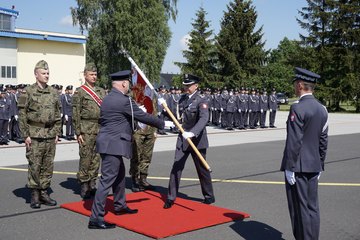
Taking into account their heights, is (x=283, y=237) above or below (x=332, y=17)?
below

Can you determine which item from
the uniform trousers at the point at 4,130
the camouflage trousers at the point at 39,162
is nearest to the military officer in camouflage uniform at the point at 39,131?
the camouflage trousers at the point at 39,162

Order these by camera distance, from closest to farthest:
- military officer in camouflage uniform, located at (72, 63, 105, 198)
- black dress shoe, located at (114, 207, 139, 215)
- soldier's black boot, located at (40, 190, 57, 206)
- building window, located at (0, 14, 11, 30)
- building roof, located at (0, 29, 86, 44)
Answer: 1. black dress shoe, located at (114, 207, 139, 215)
2. soldier's black boot, located at (40, 190, 57, 206)
3. military officer in camouflage uniform, located at (72, 63, 105, 198)
4. building roof, located at (0, 29, 86, 44)
5. building window, located at (0, 14, 11, 30)

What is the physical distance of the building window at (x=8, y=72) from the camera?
35625 millimetres

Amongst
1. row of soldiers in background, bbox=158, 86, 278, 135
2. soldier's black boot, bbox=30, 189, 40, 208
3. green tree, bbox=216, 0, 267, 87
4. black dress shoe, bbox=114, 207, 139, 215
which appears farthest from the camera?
green tree, bbox=216, 0, 267, 87

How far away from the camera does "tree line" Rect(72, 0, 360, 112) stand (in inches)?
1613

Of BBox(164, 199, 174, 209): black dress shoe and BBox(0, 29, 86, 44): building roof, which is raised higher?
BBox(0, 29, 86, 44): building roof

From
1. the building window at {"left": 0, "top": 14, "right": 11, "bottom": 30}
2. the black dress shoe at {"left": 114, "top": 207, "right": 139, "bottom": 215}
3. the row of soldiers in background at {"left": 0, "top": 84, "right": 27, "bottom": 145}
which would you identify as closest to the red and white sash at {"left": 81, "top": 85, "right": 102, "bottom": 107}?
the black dress shoe at {"left": 114, "top": 207, "right": 139, "bottom": 215}

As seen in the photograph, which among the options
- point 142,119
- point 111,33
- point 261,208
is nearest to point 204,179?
point 261,208

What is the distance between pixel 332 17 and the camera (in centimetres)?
4397

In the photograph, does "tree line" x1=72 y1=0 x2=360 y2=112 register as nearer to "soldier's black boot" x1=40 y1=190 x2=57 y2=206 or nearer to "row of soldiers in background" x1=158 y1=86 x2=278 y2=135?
"row of soldiers in background" x1=158 y1=86 x2=278 y2=135

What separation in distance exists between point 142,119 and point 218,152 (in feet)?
24.7

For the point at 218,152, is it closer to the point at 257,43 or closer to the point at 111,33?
the point at 111,33

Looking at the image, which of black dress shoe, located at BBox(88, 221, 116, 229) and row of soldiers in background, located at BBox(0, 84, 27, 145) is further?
row of soldiers in background, located at BBox(0, 84, 27, 145)

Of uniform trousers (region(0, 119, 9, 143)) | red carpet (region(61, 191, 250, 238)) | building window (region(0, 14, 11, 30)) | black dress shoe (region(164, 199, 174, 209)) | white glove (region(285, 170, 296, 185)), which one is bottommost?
red carpet (region(61, 191, 250, 238))
